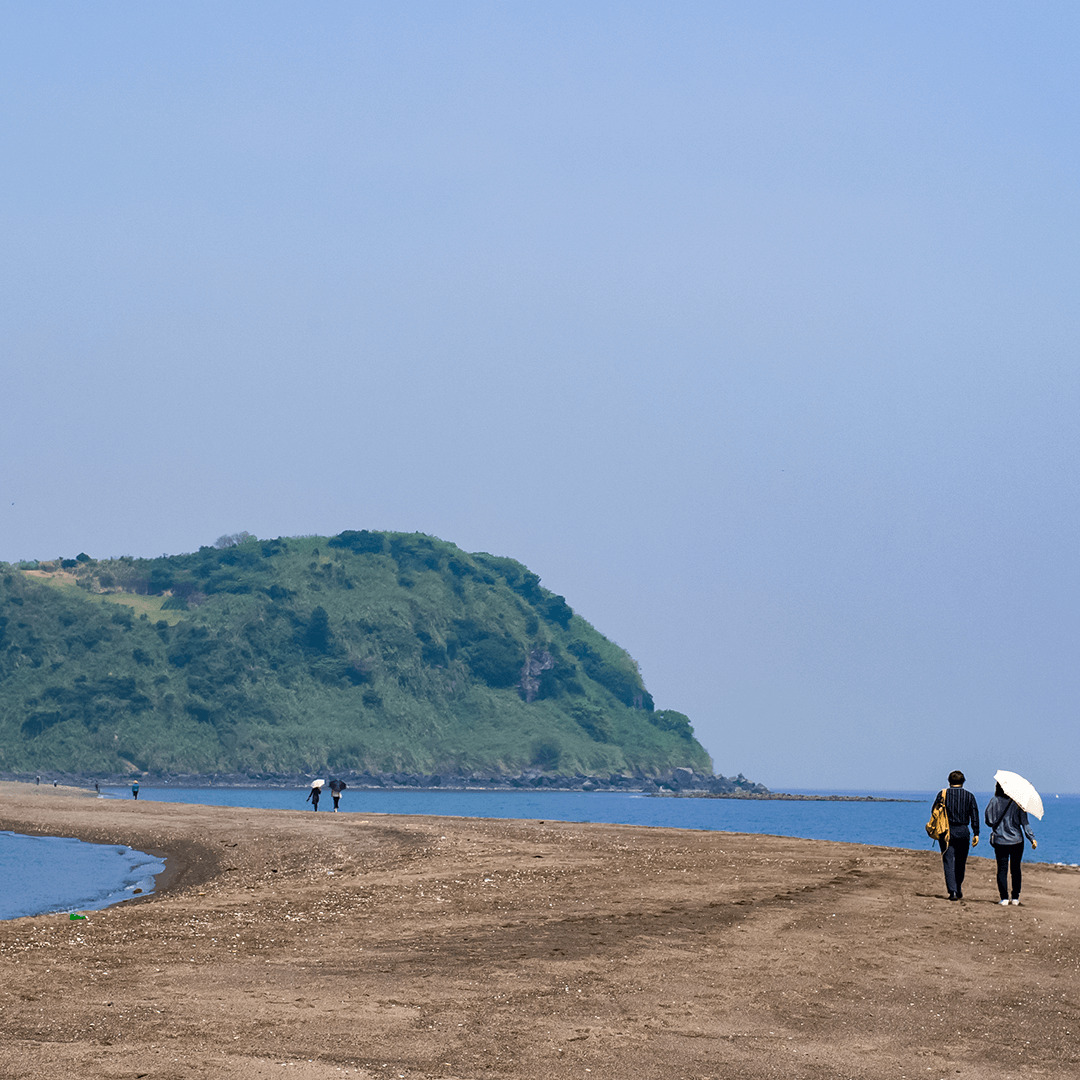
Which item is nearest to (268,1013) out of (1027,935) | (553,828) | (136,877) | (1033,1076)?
(1033,1076)

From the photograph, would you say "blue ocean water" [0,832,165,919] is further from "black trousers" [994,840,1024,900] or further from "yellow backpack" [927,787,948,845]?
"black trousers" [994,840,1024,900]

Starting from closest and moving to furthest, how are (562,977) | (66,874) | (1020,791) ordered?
(562,977) < (1020,791) < (66,874)

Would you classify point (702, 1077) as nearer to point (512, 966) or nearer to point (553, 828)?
point (512, 966)

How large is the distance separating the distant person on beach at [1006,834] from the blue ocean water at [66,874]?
1659cm

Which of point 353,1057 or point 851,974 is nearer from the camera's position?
point 353,1057

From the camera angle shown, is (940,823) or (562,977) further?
(940,823)

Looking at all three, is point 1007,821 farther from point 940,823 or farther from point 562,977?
point 562,977

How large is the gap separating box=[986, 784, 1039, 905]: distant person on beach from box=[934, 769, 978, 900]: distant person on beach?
0.37 meters

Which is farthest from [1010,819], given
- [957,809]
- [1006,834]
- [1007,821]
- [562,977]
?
[562,977]

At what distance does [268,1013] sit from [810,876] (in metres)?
14.8

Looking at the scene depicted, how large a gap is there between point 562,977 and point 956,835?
9.08 m

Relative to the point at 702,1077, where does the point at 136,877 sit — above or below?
below

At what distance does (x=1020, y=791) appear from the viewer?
1955 centimetres

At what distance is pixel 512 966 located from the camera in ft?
48.3
